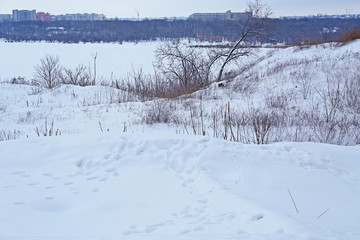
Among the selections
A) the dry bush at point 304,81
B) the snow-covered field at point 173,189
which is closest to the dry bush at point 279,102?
the dry bush at point 304,81

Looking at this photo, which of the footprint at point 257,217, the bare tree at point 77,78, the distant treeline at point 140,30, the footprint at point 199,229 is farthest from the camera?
the distant treeline at point 140,30

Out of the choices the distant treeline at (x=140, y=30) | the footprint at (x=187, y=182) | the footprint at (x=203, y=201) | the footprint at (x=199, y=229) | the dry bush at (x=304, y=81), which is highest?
the distant treeline at (x=140, y=30)

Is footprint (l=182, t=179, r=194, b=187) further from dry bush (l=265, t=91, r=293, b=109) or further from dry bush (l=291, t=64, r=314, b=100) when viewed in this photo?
dry bush (l=291, t=64, r=314, b=100)

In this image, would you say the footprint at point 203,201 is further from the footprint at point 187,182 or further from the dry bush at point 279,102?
the dry bush at point 279,102

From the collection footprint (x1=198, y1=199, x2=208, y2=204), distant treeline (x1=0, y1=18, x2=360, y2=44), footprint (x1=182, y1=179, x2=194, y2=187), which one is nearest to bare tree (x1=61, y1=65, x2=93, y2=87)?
footprint (x1=182, y1=179, x2=194, y2=187)

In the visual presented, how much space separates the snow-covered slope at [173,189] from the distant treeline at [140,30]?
101 metres

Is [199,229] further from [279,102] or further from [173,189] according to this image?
[279,102]

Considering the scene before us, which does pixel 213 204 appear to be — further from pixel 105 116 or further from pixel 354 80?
pixel 354 80

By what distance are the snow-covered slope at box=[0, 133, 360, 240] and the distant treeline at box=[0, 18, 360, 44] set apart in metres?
101

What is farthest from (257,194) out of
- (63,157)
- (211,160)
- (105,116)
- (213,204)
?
(105,116)

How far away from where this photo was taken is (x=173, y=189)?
4215mm

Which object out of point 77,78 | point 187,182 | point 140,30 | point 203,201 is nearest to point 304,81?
point 187,182

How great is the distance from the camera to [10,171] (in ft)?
15.2

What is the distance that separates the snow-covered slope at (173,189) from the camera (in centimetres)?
311
